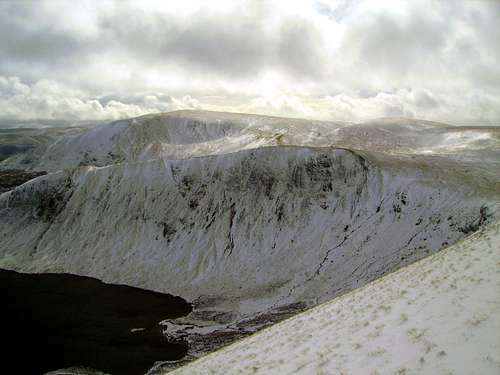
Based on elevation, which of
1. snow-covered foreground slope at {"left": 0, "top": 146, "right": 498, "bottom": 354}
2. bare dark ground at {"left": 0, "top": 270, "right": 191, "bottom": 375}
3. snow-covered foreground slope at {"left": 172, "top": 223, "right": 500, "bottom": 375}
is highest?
snow-covered foreground slope at {"left": 172, "top": 223, "right": 500, "bottom": 375}

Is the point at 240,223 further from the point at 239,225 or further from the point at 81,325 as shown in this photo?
the point at 81,325

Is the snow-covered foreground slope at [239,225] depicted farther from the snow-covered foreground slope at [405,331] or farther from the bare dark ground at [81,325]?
the snow-covered foreground slope at [405,331]

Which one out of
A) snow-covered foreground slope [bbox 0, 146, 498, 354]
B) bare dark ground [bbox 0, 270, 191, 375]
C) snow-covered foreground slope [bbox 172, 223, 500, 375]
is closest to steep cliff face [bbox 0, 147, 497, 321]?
snow-covered foreground slope [bbox 0, 146, 498, 354]

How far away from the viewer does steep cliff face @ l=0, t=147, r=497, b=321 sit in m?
48.4

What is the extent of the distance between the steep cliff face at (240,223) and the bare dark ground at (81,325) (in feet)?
16.7

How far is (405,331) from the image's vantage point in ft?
35.9

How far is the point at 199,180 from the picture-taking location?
74.5 metres

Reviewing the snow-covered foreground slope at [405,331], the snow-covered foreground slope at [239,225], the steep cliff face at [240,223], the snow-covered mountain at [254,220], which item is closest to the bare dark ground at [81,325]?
the snow-covered mountain at [254,220]

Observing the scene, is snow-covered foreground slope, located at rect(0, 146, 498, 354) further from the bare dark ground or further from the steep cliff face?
the bare dark ground

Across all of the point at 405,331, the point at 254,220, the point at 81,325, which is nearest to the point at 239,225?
the point at 254,220

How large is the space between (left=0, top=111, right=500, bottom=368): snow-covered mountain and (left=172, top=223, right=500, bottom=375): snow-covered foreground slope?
24.0 meters

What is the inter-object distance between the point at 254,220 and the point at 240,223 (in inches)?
106

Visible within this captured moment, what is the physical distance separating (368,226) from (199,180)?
36.4 metres

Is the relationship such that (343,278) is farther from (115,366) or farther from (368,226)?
(115,366)
